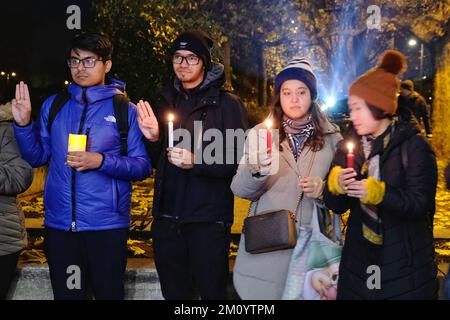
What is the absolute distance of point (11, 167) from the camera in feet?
13.0

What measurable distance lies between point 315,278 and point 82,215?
1643 millimetres

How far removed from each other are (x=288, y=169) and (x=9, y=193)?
1961mm

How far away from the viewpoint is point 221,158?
3.85 metres

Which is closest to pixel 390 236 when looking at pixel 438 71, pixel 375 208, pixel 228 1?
pixel 375 208

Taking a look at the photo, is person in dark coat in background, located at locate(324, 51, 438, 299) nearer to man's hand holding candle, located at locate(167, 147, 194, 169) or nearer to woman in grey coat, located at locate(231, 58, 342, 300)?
woman in grey coat, located at locate(231, 58, 342, 300)

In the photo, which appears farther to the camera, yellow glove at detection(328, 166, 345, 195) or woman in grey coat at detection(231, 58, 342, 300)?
woman in grey coat at detection(231, 58, 342, 300)

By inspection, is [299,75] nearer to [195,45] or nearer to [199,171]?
[195,45]

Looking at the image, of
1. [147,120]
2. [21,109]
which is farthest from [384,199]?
[21,109]

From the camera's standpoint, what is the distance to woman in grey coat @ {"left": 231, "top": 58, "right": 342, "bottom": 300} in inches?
139

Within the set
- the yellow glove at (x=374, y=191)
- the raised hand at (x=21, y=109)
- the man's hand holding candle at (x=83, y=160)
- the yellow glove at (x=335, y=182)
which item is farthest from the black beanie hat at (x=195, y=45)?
the yellow glove at (x=374, y=191)

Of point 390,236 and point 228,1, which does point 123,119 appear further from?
point 228,1

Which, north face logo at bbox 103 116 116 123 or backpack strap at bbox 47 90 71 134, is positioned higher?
backpack strap at bbox 47 90 71 134

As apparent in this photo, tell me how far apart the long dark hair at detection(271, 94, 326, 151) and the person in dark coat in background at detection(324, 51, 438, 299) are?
0.80ft

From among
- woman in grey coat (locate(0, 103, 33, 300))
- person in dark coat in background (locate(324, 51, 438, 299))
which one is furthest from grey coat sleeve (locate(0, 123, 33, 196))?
person in dark coat in background (locate(324, 51, 438, 299))
